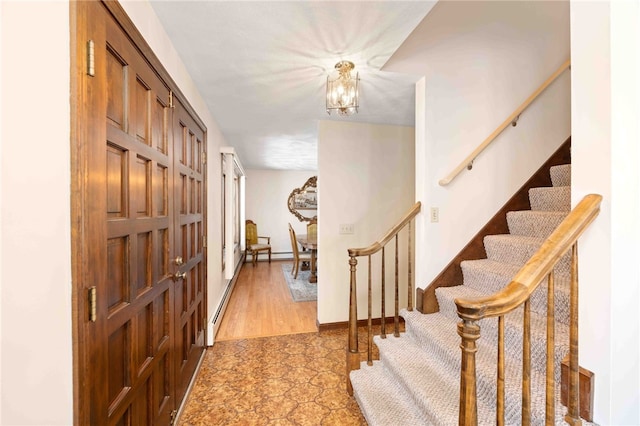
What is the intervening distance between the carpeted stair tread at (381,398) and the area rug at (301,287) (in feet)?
6.93

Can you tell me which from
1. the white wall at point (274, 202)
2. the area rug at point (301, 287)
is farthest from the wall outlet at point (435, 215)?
the white wall at point (274, 202)

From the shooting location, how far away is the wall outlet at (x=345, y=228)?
299 cm

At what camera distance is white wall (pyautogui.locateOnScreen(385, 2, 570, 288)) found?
2020 millimetres

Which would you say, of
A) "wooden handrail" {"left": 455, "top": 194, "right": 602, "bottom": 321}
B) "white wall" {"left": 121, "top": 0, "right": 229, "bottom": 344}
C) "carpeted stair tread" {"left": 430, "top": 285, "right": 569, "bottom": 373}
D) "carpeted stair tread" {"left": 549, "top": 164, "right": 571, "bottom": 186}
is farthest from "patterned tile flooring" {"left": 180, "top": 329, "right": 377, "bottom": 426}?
"carpeted stair tread" {"left": 549, "top": 164, "right": 571, "bottom": 186}

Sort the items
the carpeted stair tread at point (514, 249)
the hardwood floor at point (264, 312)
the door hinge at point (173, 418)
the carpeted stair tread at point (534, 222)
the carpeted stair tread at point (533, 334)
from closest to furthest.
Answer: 1. the carpeted stair tread at point (533, 334)
2. the door hinge at point (173, 418)
3. the carpeted stair tread at point (514, 249)
4. the carpeted stair tread at point (534, 222)
5. the hardwood floor at point (264, 312)

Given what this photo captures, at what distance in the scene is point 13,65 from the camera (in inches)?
24.5

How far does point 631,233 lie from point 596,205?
0.15 meters

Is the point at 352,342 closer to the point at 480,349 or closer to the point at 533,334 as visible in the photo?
the point at 480,349

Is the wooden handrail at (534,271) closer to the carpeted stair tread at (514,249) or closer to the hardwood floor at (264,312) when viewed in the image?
the carpeted stair tread at (514,249)

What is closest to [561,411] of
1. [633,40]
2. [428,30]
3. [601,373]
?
[601,373]

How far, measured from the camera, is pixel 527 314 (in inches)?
36.2

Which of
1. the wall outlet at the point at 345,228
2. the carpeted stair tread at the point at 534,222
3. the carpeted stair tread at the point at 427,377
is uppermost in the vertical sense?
the carpeted stair tread at the point at 534,222

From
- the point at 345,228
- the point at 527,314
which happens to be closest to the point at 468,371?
the point at 527,314

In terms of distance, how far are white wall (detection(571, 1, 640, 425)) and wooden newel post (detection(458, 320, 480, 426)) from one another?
20.2 inches
